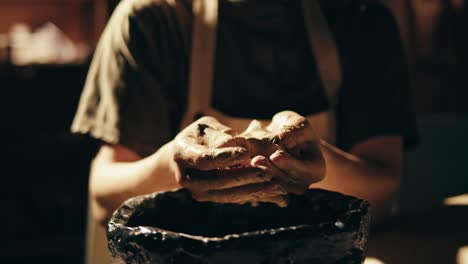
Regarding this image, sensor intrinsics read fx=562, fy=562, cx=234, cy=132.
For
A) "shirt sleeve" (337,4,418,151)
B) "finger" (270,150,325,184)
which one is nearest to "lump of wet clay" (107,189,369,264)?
"finger" (270,150,325,184)

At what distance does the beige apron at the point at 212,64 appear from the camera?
1226mm

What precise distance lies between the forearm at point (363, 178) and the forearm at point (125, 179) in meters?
0.25

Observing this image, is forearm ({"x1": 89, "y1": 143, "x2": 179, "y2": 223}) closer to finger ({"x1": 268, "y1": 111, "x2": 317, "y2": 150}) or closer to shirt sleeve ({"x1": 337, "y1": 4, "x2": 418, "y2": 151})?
finger ({"x1": 268, "y1": 111, "x2": 317, "y2": 150})

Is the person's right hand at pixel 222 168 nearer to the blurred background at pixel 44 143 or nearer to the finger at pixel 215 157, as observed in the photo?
the finger at pixel 215 157

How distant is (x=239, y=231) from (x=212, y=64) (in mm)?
670

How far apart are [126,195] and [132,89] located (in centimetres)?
27

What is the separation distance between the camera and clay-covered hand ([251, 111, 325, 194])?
560 mm

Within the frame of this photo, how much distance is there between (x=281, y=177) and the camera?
0.57 metres

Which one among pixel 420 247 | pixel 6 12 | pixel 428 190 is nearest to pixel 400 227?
pixel 420 247

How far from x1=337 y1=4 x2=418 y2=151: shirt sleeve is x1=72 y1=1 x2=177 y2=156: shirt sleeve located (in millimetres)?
420

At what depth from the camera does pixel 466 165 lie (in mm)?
1676

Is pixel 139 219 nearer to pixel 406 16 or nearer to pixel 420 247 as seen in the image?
pixel 420 247

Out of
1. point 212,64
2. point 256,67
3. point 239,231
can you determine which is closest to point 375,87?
point 256,67

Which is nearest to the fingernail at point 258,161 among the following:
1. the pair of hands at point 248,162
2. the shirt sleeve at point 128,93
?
the pair of hands at point 248,162
